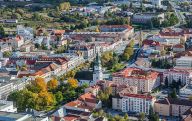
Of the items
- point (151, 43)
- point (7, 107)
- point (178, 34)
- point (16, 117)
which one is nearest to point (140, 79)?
point (7, 107)

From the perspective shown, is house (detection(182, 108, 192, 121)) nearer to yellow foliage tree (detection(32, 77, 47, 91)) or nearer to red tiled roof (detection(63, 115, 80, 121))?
red tiled roof (detection(63, 115, 80, 121))

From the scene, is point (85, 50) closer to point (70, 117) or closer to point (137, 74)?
point (137, 74)

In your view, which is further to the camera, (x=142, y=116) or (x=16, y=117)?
(x=142, y=116)

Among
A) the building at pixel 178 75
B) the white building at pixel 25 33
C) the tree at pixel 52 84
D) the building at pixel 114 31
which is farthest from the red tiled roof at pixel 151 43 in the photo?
the tree at pixel 52 84

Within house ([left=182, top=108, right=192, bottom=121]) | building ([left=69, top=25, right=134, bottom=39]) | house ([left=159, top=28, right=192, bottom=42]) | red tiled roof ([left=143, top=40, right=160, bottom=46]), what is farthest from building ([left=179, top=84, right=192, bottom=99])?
building ([left=69, top=25, right=134, bottom=39])

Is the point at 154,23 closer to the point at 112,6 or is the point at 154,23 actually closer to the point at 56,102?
the point at 112,6

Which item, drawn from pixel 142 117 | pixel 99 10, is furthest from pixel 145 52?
pixel 99 10
